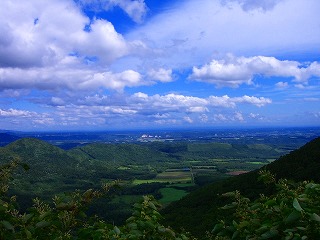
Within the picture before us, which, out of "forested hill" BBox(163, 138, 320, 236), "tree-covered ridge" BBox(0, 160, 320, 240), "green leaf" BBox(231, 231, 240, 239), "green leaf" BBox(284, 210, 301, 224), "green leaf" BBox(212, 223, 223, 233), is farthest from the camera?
"forested hill" BBox(163, 138, 320, 236)

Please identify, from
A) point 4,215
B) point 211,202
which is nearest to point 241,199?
point 4,215

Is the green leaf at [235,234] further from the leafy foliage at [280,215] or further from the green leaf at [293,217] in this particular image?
the green leaf at [293,217]

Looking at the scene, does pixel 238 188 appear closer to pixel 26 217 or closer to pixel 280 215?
pixel 280 215

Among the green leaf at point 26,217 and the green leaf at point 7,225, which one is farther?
the green leaf at point 26,217

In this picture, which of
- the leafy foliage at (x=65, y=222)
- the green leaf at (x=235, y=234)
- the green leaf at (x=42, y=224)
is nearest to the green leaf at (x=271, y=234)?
the green leaf at (x=235, y=234)

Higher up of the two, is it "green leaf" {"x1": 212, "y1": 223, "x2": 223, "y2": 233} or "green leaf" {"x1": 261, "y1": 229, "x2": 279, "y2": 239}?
"green leaf" {"x1": 261, "y1": 229, "x2": 279, "y2": 239}

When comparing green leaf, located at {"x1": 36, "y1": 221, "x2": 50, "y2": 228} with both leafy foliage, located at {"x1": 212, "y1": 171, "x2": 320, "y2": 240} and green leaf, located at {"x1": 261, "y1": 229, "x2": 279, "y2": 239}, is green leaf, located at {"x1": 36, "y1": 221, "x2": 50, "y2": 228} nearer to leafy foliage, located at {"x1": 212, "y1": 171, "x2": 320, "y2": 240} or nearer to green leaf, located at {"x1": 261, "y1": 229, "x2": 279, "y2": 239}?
leafy foliage, located at {"x1": 212, "y1": 171, "x2": 320, "y2": 240}

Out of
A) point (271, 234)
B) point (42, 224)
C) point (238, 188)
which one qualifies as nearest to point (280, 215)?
point (271, 234)

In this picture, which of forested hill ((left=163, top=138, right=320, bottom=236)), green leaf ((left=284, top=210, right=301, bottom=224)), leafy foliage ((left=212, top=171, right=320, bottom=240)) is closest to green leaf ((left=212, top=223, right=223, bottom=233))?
leafy foliage ((left=212, top=171, right=320, bottom=240))
